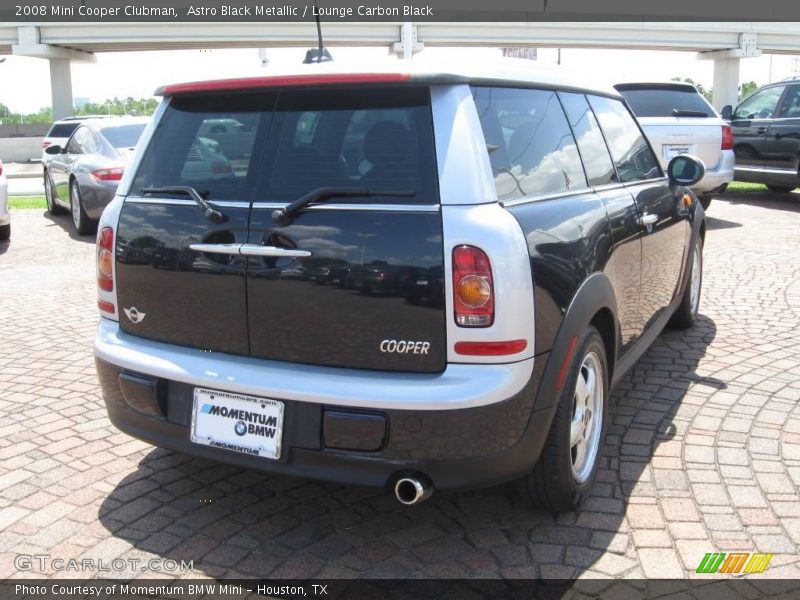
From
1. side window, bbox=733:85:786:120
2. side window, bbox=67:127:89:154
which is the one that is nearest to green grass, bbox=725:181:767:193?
side window, bbox=733:85:786:120

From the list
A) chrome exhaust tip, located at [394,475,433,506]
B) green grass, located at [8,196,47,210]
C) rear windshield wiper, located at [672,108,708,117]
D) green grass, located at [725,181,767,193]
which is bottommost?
chrome exhaust tip, located at [394,475,433,506]

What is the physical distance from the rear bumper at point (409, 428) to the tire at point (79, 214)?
8.68 meters

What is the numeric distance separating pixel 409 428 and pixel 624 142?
2423 millimetres

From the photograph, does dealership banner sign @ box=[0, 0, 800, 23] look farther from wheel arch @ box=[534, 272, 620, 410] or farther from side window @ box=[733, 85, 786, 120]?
wheel arch @ box=[534, 272, 620, 410]

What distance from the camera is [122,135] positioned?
35.4 feet

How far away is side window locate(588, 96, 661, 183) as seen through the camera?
4078 mm

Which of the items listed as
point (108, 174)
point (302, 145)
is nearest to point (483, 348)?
point (302, 145)

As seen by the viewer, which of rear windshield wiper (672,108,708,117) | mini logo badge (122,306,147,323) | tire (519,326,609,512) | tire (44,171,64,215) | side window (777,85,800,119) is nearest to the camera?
tire (519,326,609,512)

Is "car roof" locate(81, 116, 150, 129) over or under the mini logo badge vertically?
over

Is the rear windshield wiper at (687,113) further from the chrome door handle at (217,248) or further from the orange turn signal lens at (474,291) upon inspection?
the chrome door handle at (217,248)

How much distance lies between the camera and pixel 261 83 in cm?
299

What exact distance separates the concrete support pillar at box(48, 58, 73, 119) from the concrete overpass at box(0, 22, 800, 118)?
59 millimetres

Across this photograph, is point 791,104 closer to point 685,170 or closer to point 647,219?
point 685,170

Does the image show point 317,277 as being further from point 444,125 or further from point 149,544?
point 149,544
